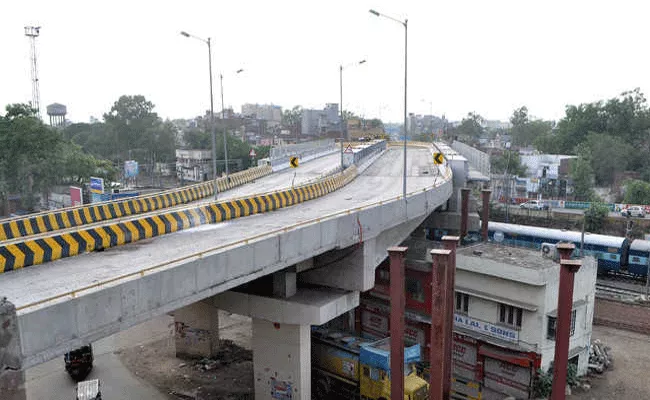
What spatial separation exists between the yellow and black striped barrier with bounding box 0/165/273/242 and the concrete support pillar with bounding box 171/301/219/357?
5.76 meters

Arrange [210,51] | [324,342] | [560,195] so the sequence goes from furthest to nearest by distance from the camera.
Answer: [560,195]
[210,51]
[324,342]

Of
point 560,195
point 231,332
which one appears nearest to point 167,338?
point 231,332

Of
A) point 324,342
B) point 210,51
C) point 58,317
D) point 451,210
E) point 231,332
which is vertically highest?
point 210,51

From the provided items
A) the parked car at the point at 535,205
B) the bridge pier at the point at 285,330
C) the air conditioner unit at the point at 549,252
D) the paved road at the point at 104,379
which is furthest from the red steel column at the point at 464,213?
the parked car at the point at 535,205

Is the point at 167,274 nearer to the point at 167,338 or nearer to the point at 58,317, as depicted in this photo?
the point at 58,317

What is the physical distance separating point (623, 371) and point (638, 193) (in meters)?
46.1

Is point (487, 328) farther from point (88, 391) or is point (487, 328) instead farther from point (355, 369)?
A: point (88, 391)

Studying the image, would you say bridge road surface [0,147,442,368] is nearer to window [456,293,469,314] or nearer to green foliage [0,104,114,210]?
window [456,293,469,314]

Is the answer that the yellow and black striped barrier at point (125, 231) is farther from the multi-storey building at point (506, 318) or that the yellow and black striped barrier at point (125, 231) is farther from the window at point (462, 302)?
the window at point (462, 302)

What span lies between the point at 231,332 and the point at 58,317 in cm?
2261

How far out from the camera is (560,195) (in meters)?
79.1

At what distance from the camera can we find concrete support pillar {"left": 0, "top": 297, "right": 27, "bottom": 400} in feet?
30.2

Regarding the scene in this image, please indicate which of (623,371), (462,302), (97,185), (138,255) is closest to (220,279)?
(138,255)

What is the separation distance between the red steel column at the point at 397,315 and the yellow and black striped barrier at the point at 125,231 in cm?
741
